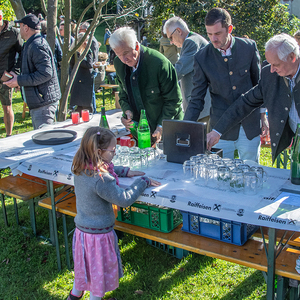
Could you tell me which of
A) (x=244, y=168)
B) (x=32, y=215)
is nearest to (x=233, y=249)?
(x=244, y=168)

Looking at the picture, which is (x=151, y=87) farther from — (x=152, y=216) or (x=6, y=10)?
(x=6, y=10)

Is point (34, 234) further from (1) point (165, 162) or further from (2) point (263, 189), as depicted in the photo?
(2) point (263, 189)

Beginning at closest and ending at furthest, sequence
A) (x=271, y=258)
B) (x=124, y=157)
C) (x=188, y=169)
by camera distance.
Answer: (x=271, y=258)
(x=188, y=169)
(x=124, y=157)

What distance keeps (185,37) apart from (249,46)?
176cm

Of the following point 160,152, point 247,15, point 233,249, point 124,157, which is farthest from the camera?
point 247,15

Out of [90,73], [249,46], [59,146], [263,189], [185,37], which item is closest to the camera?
[263,189]

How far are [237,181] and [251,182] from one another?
83 millimetres

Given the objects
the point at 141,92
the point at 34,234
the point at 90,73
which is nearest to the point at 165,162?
the point at 141,92

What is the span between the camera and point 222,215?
2.04m

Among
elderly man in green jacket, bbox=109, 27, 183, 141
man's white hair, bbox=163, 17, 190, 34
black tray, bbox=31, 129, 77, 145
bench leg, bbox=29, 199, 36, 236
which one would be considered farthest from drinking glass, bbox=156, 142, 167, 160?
man's white hair, bbox=163, 17, 190, 34

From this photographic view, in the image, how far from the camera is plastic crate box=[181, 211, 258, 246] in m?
2.30

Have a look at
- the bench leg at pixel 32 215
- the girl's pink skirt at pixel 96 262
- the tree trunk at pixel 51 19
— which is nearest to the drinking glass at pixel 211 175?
the girl's pink skirt at pixel 96 262

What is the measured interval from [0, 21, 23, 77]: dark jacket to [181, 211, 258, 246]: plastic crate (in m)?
4.27

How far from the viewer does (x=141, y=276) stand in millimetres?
3045
